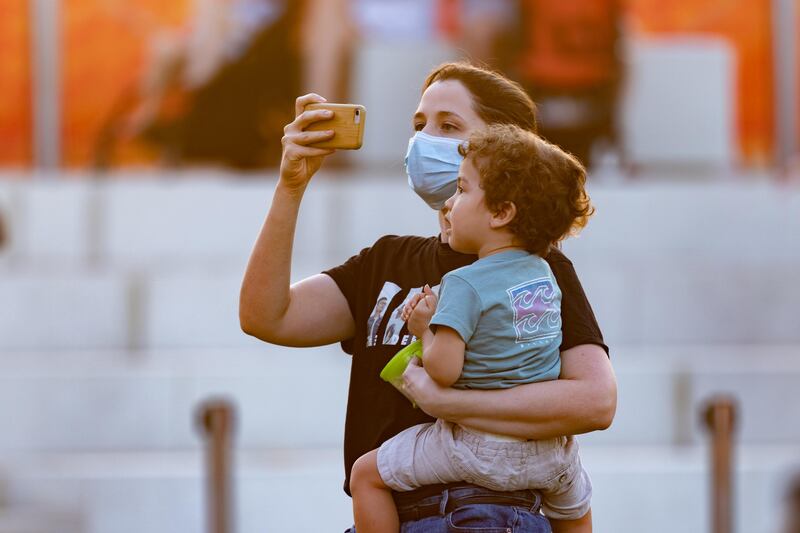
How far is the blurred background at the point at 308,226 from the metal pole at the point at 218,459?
3.75ft

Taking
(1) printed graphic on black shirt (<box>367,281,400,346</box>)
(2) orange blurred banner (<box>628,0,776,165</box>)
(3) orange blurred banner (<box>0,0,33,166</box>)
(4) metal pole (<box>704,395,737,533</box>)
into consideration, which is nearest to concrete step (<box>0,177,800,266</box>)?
(3) orange blurred banner (<box>0,0,33,166</box>)

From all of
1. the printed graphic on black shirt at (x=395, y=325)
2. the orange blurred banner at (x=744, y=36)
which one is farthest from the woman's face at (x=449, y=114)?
the orange blurred banner at (x=744, y=36)

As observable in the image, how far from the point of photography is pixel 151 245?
872cm

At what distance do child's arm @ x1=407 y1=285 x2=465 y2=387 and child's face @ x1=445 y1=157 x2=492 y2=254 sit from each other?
0.48 ft

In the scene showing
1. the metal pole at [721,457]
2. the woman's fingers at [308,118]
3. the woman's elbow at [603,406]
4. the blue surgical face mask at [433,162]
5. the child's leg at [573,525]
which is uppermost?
the woman's fingers at [308,118]

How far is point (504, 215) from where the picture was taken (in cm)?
255

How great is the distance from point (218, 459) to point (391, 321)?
9.70ft

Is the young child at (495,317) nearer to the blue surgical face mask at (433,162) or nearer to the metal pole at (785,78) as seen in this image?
the blue surgical face mask at (433,162)

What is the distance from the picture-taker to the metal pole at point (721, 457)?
553cm

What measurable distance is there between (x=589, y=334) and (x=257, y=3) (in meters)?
8.33

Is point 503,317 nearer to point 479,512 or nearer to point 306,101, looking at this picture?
point 479,512

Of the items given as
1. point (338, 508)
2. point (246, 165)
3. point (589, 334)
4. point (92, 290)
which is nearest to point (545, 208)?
point (589, 334)

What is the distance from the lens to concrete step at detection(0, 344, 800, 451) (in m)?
7.40

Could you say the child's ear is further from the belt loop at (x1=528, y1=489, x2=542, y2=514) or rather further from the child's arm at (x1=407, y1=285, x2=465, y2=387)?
the belt loop at (x1=528, y1=489, x2=542, y2=514)
